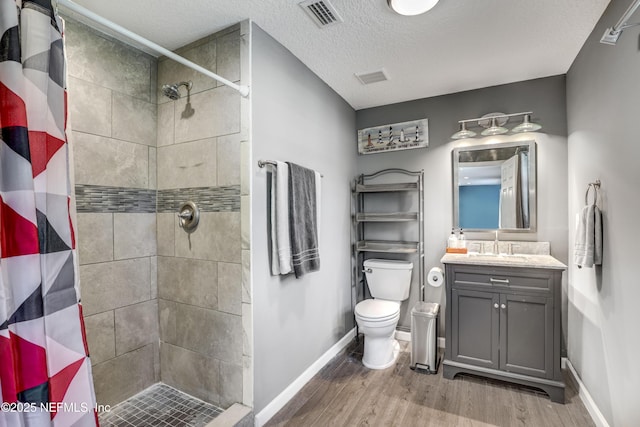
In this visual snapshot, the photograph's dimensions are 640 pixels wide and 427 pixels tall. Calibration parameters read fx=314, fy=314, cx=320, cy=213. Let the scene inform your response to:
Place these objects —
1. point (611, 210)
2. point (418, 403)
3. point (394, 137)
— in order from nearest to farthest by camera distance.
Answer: point (611, 210) < point (418, 403) < point (394, 137)

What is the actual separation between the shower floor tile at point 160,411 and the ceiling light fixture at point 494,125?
2.80 metres

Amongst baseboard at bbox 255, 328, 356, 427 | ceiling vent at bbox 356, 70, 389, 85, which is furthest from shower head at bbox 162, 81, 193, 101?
baseboard at bbox 255, 328, 356, 427

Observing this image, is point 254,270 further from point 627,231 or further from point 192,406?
point 627,231

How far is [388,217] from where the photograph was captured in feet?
9.86

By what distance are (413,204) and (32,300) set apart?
111 inches

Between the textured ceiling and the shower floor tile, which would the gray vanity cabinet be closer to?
the textured ceiling

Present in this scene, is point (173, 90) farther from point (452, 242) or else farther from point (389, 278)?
point (452, 242)

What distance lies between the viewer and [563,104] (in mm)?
2541

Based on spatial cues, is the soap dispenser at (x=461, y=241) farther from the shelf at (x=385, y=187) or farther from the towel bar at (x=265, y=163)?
the towel bar at (x=265, y=163)

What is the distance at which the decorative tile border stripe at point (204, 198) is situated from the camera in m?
1.89

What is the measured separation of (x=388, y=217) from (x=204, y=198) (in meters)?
1.72

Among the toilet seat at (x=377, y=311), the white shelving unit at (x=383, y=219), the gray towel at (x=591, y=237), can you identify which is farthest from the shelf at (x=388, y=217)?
the gray towel at (x=591, y=237)

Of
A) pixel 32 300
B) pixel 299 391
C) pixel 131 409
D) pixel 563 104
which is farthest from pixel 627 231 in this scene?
pixel 131 409

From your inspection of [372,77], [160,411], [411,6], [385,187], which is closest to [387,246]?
[385,187]
